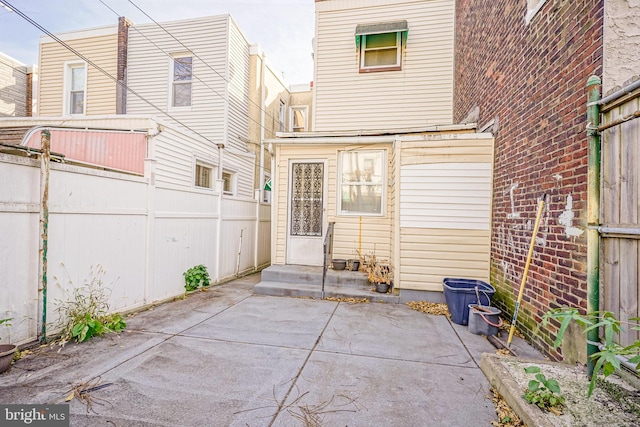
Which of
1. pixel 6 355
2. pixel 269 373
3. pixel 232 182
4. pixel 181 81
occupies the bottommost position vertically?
pixel 269 373

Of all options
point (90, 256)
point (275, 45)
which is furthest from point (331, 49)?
point (90, 256)

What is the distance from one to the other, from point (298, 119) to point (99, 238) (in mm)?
11364

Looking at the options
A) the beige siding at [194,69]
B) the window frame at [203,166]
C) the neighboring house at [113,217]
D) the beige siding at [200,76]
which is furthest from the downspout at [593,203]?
the beige siding at [194,69]

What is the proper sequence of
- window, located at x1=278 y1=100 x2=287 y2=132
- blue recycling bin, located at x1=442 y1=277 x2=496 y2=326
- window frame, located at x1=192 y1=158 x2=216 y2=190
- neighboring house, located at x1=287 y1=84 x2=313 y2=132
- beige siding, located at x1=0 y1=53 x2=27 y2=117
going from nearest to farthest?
blue recycling bin, located at x1=442 y1=277 x2=496 y2=326, window frame, located at x1=192 y1=158 x2=216 y2=190, beige siding, located at x1=0 y1=53 x2=27 y2=117, window, located at x1=278 y1=100 x2=287 y2=132, neighboring house, located at x1=287 y1=84 x2=313 y2=132

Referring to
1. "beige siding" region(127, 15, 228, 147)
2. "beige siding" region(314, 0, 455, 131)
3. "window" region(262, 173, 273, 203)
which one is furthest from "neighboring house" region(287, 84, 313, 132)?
"beige siding" region(314, 0, 455, 131)

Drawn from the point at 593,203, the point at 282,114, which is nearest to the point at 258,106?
the point at 282,114

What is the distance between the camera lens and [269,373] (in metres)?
2.83

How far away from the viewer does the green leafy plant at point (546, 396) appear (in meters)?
2.09

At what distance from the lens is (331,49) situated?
814cm

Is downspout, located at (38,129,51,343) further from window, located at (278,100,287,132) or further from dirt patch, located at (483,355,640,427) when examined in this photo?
window, located at (278,100,287,132)

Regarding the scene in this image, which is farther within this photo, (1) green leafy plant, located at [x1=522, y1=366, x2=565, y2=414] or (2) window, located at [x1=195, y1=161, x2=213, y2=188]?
(2) window, located at [x1=195, y1=161, x2=213, y2=188]

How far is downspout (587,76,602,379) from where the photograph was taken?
2.46 m

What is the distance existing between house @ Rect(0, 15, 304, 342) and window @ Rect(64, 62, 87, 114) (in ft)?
0.11

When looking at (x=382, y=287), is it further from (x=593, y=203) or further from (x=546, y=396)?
(x=593, y=203)
